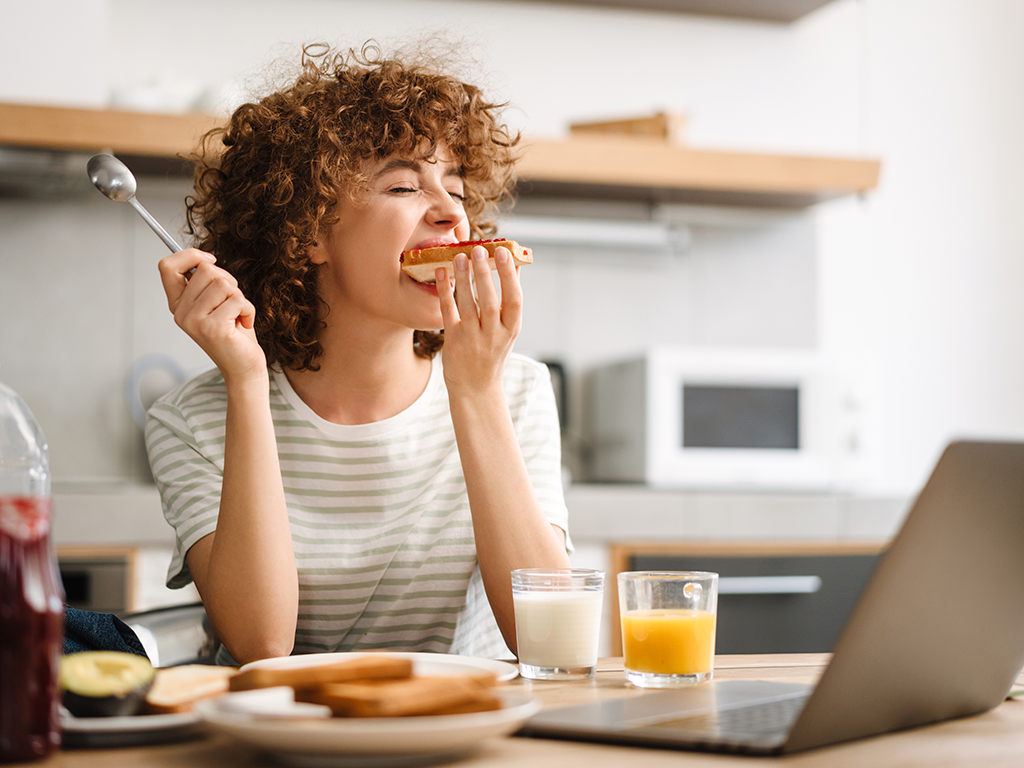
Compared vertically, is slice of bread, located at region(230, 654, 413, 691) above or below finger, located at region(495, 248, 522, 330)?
below

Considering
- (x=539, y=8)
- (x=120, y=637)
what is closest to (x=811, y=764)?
(x=120, y=637)

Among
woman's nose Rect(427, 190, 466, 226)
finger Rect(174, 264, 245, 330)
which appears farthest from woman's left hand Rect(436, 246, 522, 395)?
finger Rect(174, 264, 245, 330)

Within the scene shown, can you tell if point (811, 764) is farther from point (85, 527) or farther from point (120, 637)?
point (85, 527)

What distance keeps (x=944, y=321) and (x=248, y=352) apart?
300 centimetres

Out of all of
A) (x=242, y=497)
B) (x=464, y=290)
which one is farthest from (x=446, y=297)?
(x=242, y=497)

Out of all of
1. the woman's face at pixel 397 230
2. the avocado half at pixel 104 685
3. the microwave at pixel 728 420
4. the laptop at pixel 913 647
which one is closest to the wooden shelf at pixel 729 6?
the microwave at pixel 728 420

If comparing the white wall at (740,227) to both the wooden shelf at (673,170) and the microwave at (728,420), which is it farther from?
the wooden shelf at (673,170)

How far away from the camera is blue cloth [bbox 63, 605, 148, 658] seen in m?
0.95

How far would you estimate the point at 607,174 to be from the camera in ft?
9.40

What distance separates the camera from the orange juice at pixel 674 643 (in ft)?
2.71

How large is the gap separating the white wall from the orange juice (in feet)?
7.13

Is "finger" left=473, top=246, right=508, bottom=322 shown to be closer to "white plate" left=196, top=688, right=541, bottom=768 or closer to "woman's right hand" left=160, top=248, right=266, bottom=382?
"woman's right hand" left=160, top=248, right=266, bottom=382

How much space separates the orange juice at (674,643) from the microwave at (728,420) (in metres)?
1.96

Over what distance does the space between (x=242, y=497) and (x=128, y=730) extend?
517mm
